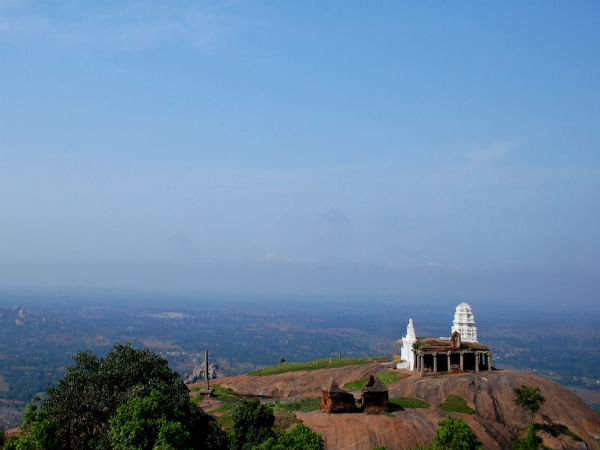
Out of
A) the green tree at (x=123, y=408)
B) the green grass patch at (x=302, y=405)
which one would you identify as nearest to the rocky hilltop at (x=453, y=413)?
the green grass patch at (x=302, y=405)

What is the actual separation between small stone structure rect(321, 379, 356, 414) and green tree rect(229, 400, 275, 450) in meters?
7.82

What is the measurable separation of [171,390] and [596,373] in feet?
647

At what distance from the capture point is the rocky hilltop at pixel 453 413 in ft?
131

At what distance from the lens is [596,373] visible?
19500 centimetres

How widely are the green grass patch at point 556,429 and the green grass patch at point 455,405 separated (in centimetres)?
508

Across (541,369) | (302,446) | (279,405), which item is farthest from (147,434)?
(541,369)

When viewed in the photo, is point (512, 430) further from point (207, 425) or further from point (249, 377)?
point (249, 377)

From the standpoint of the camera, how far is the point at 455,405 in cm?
4700

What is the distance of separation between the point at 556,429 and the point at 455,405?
7.66 meters

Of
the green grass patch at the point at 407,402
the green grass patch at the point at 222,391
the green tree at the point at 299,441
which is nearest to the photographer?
the green tree at the point at 299,441

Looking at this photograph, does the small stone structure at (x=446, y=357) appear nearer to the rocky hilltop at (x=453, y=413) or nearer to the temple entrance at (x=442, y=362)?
the temple entrance at (x=442, y=362)

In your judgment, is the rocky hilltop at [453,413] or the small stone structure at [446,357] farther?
the small stone structure at [446,357]

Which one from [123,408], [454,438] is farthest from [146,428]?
[454,438]

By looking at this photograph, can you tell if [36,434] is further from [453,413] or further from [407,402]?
[453,413]
